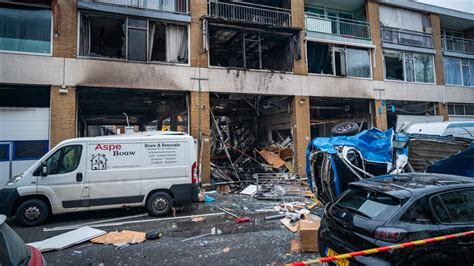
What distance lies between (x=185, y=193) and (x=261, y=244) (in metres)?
3.41

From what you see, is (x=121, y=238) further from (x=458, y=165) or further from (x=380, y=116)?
(x=380, y=116)

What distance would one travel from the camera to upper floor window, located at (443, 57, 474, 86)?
19844mm

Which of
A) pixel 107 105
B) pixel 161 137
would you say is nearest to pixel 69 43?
pixel 107 105

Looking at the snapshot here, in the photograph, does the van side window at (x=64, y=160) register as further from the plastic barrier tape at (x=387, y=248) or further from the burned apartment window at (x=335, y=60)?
the burned apartment window at (x=335, y=60)

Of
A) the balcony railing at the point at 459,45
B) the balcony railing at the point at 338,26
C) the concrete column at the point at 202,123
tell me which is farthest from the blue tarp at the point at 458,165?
the balcony railing at the point at 459,45

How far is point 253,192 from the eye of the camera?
37.3 ft

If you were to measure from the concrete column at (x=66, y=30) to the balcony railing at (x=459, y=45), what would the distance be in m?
23.6

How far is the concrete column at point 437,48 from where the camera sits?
62.8 feet

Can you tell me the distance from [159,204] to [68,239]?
2.54 meters

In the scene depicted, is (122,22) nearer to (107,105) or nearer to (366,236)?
(107,105)

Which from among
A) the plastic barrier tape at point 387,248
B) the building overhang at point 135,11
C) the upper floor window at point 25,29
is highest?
the building overhang at point 135,11

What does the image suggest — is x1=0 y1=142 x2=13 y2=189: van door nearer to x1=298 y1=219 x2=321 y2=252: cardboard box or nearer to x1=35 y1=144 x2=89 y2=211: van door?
x1=35 y1=144 x2=89 y2=211: van door

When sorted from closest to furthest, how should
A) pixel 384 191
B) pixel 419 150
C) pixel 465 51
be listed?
1. pixel 384 191
2. pixel 419 150
3. pixel 465 51

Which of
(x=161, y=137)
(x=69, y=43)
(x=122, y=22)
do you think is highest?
(x=122, y=22)
